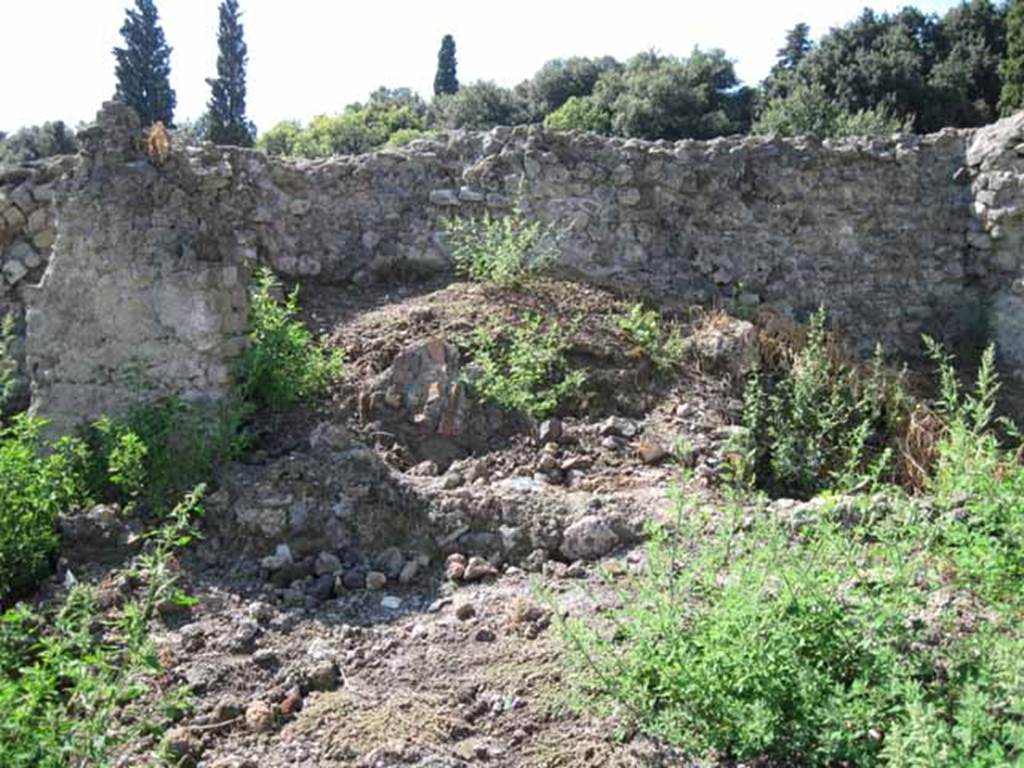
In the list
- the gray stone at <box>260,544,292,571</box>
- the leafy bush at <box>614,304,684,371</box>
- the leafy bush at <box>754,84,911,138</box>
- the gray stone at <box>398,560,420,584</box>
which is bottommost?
the gray stone at <box>398,560,420,584</box>

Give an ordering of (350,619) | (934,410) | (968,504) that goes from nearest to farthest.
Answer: (968,504)
(350,619)
(934,410)

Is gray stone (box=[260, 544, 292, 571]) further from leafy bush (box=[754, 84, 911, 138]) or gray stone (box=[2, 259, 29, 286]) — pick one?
leafy bush (box=[754, 84, 911, 138])

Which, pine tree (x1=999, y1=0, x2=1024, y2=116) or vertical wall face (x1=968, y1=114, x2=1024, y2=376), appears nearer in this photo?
vertical wall face (x1=968, y1=114, x2=1024, y2=376)

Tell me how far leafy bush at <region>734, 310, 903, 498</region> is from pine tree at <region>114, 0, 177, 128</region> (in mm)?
25901

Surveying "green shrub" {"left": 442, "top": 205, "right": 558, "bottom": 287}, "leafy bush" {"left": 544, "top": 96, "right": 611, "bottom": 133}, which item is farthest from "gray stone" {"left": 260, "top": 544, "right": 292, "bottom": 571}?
"leafy bush" {"left": 544, "top": 96, "right": 611, "bottom": 133}

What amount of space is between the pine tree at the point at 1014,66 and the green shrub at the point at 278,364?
2030cm

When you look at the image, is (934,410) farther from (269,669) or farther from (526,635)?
(269,669)

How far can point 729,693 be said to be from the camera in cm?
252

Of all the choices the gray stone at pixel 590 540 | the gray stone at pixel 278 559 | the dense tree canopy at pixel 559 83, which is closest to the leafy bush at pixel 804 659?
the gray stone at pixel 590 540

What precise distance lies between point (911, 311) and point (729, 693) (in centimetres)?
596

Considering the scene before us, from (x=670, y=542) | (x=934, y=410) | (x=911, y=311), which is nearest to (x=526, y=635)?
(x=670, y=542)

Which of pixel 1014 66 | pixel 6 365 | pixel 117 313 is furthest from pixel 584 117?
pixel 117 313

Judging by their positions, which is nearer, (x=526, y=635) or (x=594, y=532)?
(x=526, y=635)

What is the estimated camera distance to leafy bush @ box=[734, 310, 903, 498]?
5133mm
